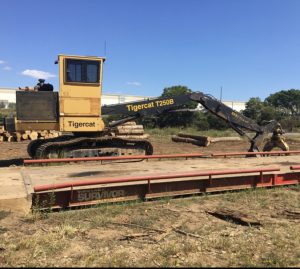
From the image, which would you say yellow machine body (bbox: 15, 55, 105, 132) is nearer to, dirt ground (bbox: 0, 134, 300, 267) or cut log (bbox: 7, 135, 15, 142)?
dirt ground (bbox: 0, 134, 300, 267)

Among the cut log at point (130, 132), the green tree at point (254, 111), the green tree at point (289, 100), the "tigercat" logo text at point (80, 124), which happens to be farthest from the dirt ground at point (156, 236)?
the green tree at point (289, 100)

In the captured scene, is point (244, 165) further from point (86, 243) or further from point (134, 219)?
point (86, 243)

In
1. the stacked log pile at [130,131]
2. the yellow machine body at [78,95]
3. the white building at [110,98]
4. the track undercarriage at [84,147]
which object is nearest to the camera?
the yellow machine body at [78,95]

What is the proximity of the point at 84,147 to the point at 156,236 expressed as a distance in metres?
8.22

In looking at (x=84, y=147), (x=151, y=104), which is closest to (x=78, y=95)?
(x=84, y=147)

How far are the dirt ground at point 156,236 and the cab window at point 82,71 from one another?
625cm

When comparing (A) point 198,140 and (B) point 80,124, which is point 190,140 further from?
(B) point 80,124

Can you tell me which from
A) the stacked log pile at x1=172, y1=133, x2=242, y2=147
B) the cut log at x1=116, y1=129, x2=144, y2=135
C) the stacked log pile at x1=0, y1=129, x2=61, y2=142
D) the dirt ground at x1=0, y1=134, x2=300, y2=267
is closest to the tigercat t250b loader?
the dirt ground at x1=0, y1=134, x2=300, y2=267

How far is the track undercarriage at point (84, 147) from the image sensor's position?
43.6ft

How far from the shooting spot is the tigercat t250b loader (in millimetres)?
12688

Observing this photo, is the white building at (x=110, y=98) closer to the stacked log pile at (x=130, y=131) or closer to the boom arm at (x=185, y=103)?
the stacked log pile at (x=130, y=131)

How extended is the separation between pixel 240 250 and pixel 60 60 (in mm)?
9038

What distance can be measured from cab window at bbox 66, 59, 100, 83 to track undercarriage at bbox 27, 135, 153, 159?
1943mm

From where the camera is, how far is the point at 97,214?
704cm
